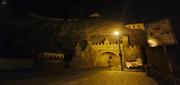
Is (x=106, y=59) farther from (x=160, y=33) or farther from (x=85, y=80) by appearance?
(x=160, y=33)

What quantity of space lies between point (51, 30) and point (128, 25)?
3715cm

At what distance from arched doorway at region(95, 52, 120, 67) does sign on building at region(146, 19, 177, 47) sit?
136 feet

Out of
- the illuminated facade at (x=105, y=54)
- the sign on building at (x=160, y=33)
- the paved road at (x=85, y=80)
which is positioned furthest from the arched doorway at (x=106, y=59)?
the sign on building at (x=160, y=33)

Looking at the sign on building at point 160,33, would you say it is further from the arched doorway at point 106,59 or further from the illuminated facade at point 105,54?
the arched doorway at point 106,59

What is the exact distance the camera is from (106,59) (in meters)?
46.8

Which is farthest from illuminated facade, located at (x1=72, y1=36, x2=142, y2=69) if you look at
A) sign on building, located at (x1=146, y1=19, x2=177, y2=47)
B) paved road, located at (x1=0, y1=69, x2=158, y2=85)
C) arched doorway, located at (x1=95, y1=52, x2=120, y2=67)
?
sign on building, located at (x1=146, y1=19, x2=177, y2=47)

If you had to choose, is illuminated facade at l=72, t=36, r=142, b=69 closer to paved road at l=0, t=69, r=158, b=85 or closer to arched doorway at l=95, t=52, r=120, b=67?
arched doorway at l=95, t=52, r=120, b=67

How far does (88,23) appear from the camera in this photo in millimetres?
69312

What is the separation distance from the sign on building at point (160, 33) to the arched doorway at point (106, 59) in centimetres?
4154

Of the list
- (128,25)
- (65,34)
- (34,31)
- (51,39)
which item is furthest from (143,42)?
(34,31)

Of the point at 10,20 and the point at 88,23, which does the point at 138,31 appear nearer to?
the point at 88,23

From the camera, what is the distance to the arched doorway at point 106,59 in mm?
45644

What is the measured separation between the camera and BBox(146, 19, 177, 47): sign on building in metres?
3.97

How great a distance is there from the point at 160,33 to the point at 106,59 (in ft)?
142
